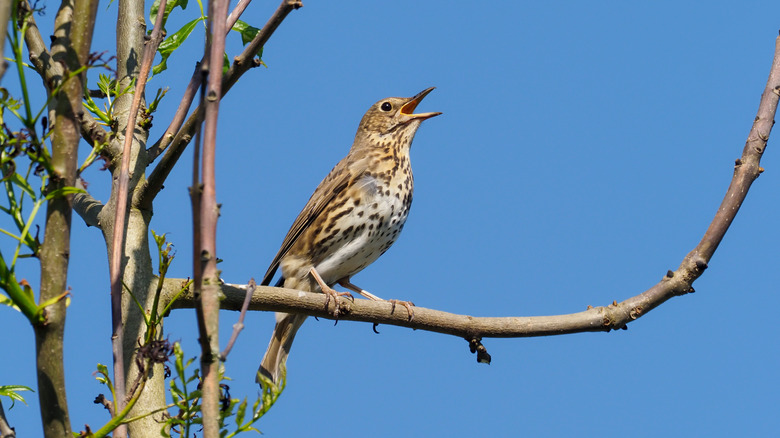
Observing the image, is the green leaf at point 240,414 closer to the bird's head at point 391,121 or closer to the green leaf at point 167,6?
the green leaf at point 167,6

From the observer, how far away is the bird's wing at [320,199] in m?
7.26

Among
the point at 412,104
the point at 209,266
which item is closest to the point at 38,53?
the point at 209,266

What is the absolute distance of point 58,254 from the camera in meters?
2.20

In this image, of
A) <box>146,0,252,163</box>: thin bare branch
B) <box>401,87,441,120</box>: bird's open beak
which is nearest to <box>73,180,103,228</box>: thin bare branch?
<box>146,0,252,163</box>: thin bare branch

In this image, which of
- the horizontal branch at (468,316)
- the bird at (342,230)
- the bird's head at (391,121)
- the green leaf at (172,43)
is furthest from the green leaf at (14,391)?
the bird's head at (391,121)

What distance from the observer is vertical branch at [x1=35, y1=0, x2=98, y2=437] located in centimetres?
220

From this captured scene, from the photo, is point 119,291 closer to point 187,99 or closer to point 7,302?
point 7,302

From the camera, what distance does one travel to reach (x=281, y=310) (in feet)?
14.8

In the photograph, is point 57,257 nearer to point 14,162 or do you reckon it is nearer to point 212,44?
point 14,162

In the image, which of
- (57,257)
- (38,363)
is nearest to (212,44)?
(57,257)

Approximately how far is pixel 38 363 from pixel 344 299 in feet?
8.85

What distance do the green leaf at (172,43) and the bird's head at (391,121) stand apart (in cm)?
→ 363

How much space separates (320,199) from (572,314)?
3224mm

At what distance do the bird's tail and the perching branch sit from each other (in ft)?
5.89
